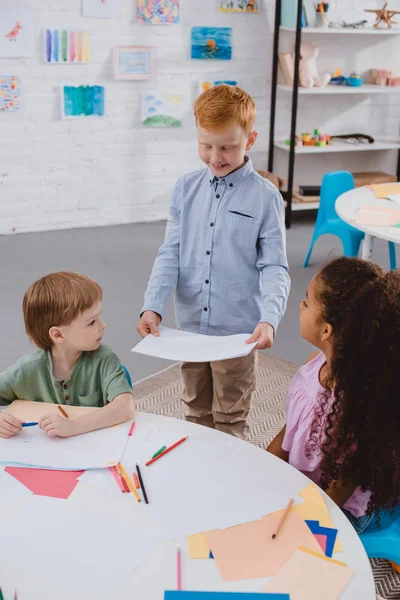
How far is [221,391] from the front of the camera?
2.10m

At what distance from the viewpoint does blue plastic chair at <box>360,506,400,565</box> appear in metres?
1.46

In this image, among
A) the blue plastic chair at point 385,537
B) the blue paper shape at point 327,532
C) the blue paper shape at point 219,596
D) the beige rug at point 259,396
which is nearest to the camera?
the blue paper shape at point 219,596

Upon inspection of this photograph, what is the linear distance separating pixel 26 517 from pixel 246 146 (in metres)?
1.15

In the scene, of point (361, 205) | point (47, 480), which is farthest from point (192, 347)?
point (361, 205)

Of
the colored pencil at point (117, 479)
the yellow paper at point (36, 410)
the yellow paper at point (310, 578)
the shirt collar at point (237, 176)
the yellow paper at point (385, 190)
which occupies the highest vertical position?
the shirt collar at point (237, 176)

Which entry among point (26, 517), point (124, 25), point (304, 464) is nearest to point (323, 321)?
point (304, 464)

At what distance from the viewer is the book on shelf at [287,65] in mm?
4734

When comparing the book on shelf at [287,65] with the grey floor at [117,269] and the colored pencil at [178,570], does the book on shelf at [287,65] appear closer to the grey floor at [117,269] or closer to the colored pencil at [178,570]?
the grey floor at [117,269]

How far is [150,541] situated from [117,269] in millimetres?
3104

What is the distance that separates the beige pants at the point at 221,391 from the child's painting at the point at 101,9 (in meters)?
3.14

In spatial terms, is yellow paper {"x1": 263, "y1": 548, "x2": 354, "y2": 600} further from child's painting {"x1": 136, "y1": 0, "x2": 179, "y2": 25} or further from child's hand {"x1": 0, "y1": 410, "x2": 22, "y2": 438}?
child's painting {"x1": 136, "y1": 0, "x2": 179, "y2": 25}

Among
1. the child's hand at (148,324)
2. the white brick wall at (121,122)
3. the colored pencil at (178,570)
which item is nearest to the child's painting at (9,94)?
the white brick wall at (121,122)

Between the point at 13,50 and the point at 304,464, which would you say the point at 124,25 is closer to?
the point at 13,50

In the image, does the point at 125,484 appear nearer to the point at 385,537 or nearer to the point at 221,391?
the point at 385,537
